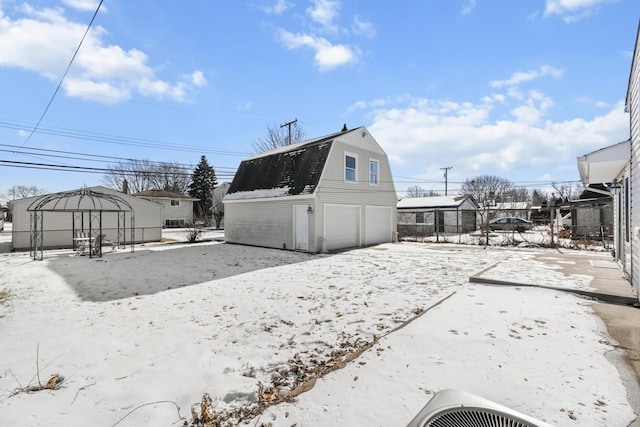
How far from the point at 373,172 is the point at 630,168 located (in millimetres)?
11195

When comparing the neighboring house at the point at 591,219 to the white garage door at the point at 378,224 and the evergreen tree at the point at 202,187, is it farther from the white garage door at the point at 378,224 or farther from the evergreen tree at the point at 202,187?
the evergreen tree at the point at 202,187

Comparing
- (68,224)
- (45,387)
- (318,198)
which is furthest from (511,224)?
(68,224)

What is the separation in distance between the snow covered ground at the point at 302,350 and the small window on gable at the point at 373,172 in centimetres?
983

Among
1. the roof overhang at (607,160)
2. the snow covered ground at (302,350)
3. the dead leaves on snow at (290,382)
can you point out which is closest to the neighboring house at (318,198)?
the snow covered ground at (302,350)

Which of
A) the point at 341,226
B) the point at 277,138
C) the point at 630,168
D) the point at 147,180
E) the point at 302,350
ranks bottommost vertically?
the point at 302,350

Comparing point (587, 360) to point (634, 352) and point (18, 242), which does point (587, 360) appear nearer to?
point (634, 352)

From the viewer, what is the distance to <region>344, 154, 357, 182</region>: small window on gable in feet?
48.7

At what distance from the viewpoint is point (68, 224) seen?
56.5 feet

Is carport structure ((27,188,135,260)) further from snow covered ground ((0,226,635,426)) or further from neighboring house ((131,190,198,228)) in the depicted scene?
neighboring house ((131,190,198,228))

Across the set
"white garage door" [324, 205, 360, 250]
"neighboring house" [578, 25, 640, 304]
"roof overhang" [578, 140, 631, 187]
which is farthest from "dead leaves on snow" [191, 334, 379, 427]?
"white garage door" [324, 205, 360, 250]

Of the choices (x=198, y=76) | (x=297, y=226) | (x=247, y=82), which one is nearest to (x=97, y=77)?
(x=198, y=76)

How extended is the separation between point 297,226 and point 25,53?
10.0 m

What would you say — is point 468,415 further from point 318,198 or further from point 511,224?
point 511,224

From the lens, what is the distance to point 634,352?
333cm
